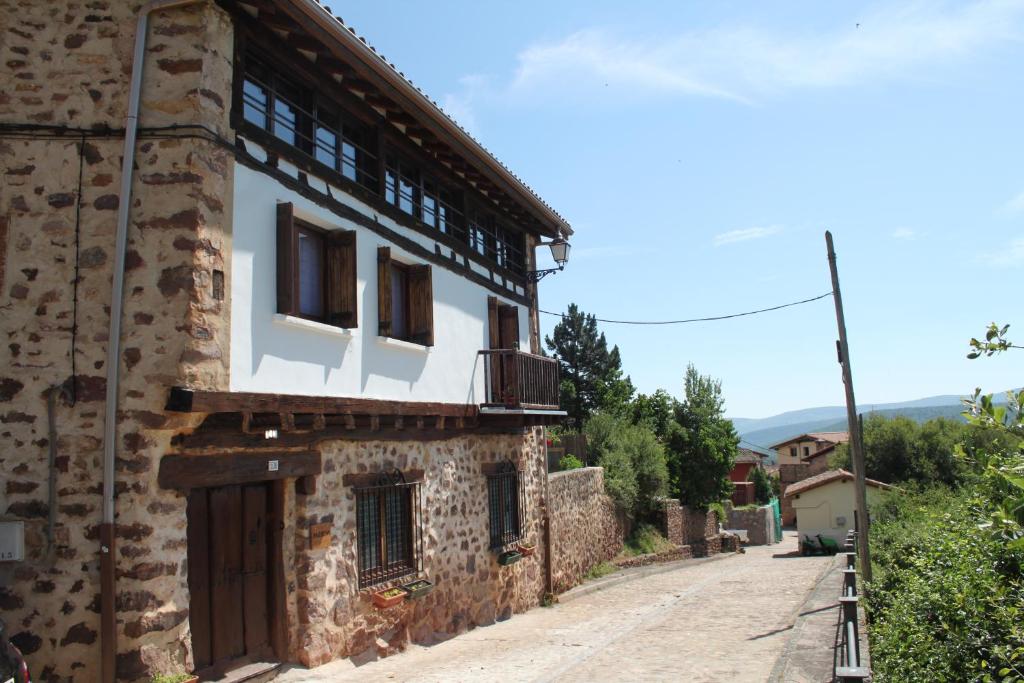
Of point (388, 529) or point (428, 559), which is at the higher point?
point (388, 529)

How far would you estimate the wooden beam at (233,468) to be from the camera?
6.54 meters

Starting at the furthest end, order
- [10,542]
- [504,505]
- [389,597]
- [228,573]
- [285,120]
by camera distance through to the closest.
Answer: [504,505], [389,597], [285,120], [228,573], [10,542]

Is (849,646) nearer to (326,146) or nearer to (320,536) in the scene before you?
(320,536)

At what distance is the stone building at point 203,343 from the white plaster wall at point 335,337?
0.03 meters

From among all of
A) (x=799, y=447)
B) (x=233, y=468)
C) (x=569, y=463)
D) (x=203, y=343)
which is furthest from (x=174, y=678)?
(x=799, y=447)

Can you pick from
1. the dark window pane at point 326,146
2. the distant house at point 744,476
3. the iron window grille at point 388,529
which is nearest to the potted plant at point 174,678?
the iron window grille at point 388,529

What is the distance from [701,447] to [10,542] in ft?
94.7

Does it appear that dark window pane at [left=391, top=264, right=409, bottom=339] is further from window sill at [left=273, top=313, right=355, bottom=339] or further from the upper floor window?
window sill at [left=273, top=313, right=355, bottom=339]

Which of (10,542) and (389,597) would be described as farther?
(389,597)

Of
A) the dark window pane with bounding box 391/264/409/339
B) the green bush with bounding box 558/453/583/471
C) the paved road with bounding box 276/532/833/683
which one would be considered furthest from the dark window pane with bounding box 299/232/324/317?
the green bush with bounding box 558/453/583/471

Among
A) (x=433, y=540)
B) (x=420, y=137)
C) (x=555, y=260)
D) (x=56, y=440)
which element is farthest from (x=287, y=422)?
(x=555, y=260)

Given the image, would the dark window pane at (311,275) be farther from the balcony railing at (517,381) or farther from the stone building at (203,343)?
the balcony railing at (517,381)

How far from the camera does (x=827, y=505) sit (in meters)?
35.8

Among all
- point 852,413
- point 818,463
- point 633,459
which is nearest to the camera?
point 852,413
